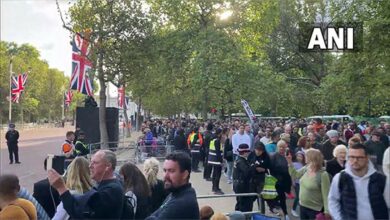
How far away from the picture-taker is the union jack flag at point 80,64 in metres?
22.2

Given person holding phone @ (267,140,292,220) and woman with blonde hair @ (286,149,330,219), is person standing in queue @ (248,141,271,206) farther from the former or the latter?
woman with blonde hair @ (286,149,330,219)

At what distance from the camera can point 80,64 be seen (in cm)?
2258

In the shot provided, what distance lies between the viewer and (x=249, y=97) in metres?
29.0

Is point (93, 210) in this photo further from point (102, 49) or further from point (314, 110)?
point (314, 110)

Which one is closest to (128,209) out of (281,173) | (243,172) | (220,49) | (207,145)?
(243,172)

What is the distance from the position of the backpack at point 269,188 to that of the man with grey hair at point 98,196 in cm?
480

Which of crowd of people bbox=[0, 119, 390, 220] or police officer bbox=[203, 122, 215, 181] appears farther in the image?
police officer bbox=[203, 122, 215, 181]

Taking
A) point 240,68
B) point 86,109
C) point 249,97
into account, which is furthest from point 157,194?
point 249,97

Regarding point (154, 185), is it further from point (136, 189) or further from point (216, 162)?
point (216, 162)

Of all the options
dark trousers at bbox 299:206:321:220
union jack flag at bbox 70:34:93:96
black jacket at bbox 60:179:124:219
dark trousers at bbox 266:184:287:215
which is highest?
union jack flag at bbox 70:34:93:96

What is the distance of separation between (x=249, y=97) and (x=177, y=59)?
5.16 m

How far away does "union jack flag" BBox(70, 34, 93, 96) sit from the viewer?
2217 cm

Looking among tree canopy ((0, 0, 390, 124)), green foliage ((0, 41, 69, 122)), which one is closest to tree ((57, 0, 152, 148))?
tree canopy ((0, 0, 390, 124))

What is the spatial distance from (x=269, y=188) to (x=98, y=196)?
→ 521 centimetres
